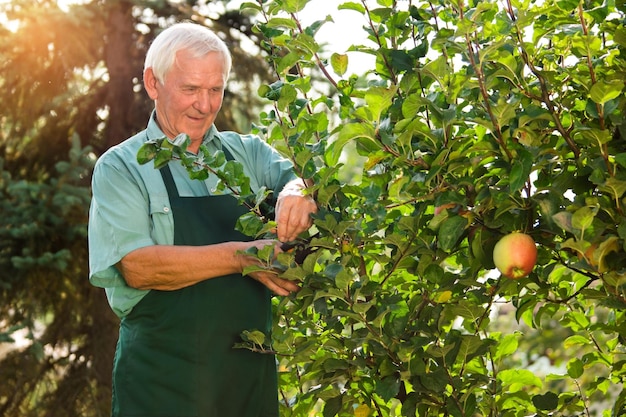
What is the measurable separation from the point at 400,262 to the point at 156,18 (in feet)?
15.5

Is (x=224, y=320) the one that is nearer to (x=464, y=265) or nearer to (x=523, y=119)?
(x=464, y=265)

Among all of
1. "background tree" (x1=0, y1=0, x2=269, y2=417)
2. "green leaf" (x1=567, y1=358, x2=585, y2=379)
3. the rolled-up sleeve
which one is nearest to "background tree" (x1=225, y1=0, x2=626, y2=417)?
"green leaf" (x1=567, y1=358, x2=585, y2=379)

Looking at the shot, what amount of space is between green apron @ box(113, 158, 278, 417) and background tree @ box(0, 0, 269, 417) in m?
3.22

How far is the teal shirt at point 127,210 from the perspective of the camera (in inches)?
81.8

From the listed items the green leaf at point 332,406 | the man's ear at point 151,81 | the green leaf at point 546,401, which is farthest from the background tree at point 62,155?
the green leaf at point 546,401

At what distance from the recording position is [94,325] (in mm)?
5797

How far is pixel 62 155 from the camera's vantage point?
6.12m

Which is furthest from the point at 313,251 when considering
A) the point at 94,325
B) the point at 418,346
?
the point at 94,325

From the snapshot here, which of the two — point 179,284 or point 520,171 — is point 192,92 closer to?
point 179,284

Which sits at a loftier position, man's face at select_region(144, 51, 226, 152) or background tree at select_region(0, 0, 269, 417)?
man's face at select_region(144, 51, 226, 152)

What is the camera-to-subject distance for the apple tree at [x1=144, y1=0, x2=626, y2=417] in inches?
63.3

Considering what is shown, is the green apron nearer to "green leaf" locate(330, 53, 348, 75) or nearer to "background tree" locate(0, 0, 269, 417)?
"green leaf" locate(330, 53, 348, 75)

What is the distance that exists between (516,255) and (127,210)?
93cm

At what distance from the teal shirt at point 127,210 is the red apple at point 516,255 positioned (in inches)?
28.2
